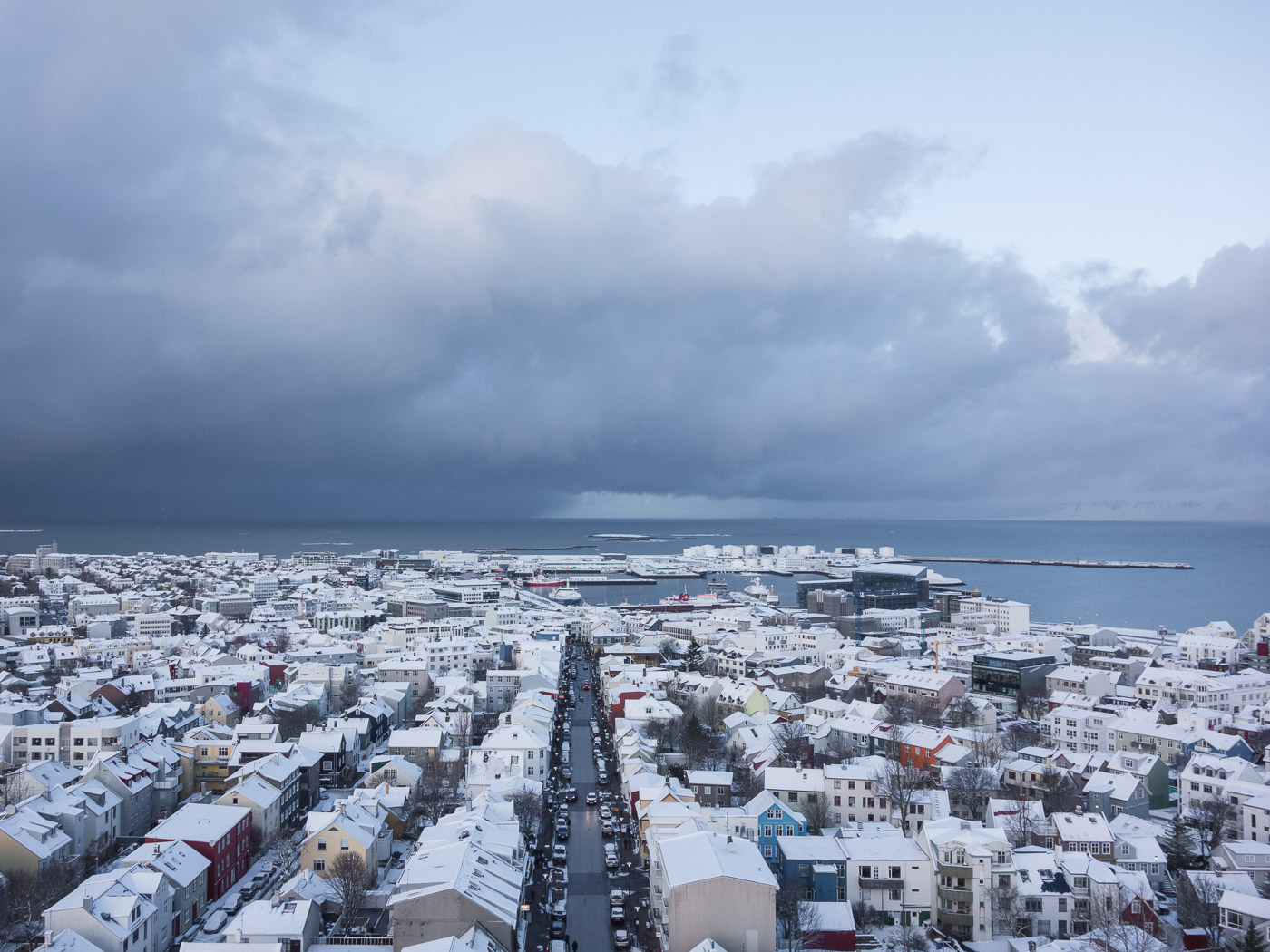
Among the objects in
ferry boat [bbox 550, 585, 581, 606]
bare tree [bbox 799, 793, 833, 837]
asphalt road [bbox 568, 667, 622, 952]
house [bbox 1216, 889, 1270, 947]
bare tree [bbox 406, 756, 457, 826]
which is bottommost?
ferry boat [bbox 550, 585, 581, 606]

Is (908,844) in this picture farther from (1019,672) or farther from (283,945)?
(1019,672)

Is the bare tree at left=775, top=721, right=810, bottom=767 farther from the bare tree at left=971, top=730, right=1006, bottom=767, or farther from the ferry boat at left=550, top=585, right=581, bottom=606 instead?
the ferry boat at left=550, top=585, right=581, bottom=606

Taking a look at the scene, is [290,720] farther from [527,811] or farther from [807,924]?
[807,924]

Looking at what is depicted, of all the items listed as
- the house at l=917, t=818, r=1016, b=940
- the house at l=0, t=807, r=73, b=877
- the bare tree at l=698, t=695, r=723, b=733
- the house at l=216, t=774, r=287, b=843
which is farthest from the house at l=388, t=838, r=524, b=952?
the bare tree at l=698, t=695, r=723, b=733

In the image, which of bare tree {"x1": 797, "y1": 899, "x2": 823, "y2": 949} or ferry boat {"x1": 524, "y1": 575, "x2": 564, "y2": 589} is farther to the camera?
ferry boat {"x1": 524, "y1": 575, "x2": 564, "y2": 589}

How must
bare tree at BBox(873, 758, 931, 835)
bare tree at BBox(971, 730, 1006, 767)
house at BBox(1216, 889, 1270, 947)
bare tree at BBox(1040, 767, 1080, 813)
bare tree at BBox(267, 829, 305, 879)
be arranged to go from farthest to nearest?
bare tree at BBox(971, 730, 1006, 767), bare tree at BBox(1040, 767, 1080, 813), bare tree at BBox(873, 758, 931, 835), bare tree at BBox(267, 829, 305, 879), house at BBox(1216, 889, 1270, 947)

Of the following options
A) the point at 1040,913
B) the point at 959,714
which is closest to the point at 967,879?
the point at 1040,913
